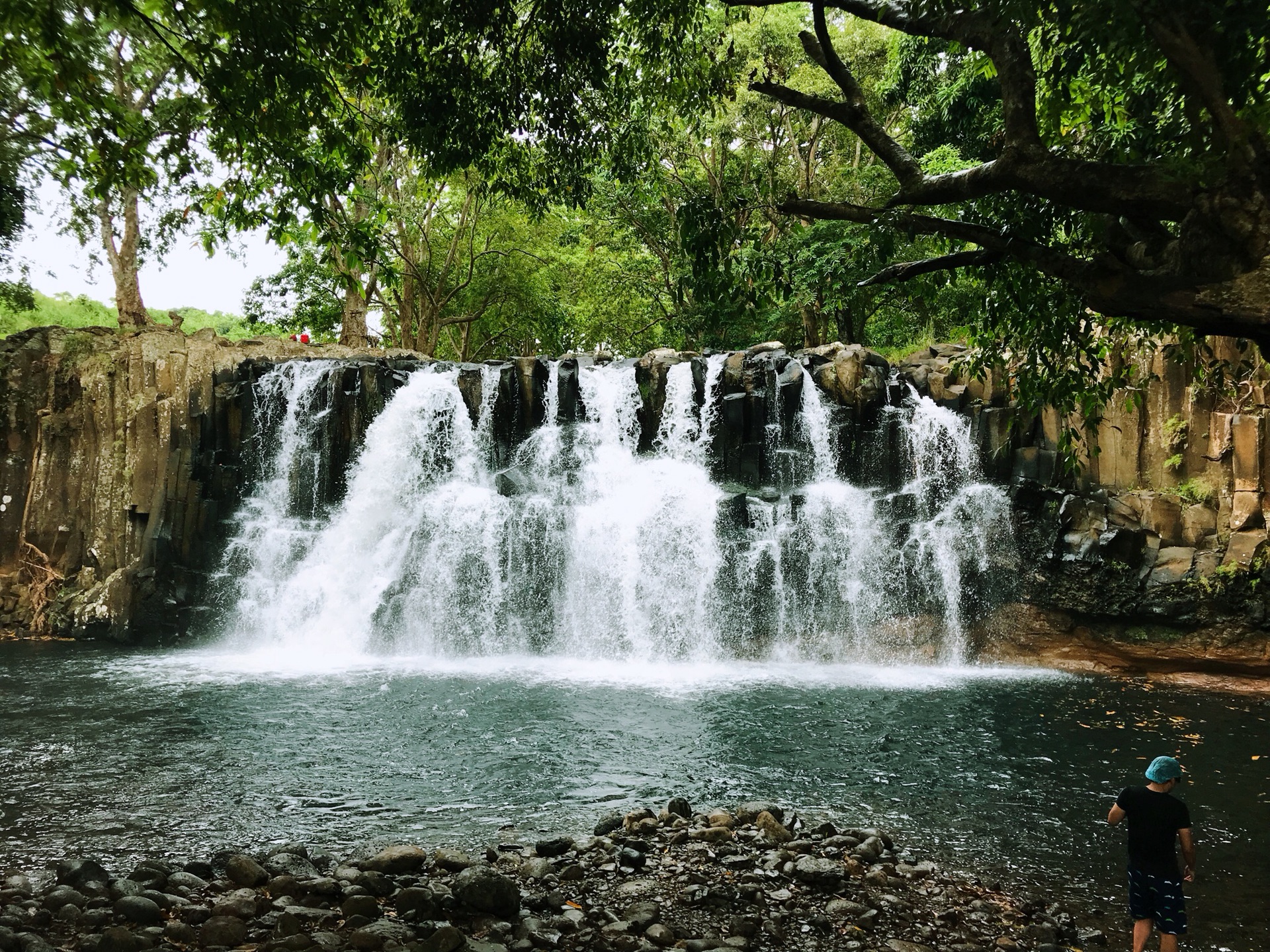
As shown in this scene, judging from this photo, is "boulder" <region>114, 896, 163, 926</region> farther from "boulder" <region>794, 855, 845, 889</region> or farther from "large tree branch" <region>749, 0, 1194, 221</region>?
"large tree branch" <region>749, 0, 1194, 221</region>

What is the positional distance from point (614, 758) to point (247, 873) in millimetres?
4286

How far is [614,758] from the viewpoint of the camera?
9469 millimetres

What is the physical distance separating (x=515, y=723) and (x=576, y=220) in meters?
23.9

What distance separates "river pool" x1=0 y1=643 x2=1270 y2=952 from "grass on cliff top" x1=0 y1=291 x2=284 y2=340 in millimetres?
15082

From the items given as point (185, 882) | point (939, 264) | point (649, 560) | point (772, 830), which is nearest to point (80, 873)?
point (185, 882)

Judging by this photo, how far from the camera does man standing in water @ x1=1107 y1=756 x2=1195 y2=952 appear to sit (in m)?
4.92

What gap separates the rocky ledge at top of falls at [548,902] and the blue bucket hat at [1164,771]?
1.11 meters

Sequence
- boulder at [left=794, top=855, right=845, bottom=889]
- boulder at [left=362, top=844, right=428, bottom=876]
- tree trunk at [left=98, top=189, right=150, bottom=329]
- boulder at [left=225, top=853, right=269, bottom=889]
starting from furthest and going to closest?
1. tree trunk at [left=98, top=189, right=150, bottom=329]
2. boulder at [left=362, top=844, right=428, bottom=876]
3. boulder at [left=794, top=855, right=845, bottom=889]
4. boulder at [left=225, top=853, right=269, bottom=889]

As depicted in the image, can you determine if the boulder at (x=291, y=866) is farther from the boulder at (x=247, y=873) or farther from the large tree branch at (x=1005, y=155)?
the large tree branch at (x=1005, y=155)

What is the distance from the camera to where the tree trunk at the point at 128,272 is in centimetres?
2272

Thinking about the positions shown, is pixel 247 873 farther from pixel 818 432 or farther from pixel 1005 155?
pixel 818 432

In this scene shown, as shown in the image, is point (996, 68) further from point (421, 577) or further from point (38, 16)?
point (421, 577)

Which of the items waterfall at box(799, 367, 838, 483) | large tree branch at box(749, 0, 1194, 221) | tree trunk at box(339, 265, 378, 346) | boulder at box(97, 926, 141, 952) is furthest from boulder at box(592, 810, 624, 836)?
tree trunk at box(339, 265, 378, 346)

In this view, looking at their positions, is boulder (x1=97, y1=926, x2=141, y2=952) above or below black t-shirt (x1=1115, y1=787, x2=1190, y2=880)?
below
